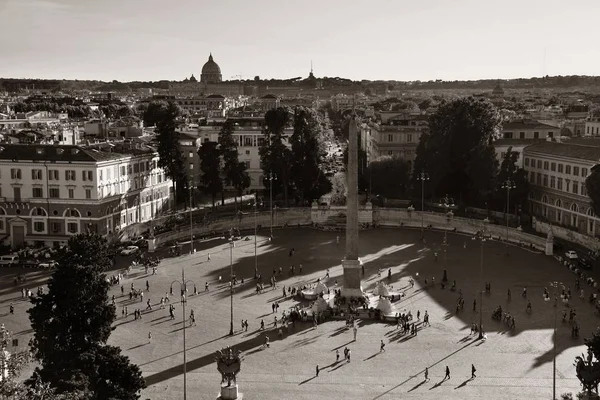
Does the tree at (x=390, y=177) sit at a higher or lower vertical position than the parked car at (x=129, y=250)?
higher

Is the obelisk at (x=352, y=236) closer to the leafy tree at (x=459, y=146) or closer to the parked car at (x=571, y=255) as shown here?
the parked car at (x=571, y=255)

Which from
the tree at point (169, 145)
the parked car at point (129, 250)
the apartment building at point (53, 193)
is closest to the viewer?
the parked car at point (129, 250)

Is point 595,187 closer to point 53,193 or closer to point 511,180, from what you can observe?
point 511,180

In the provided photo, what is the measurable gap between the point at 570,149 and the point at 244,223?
29160 mm

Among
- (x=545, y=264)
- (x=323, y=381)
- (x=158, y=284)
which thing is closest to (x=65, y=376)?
(x=323, y=381)

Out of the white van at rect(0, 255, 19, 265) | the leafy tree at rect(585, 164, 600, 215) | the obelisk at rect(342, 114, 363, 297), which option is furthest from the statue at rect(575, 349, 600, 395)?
the white van at rect(0, 255, 19, 265)

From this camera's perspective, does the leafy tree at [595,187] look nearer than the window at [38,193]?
Yes

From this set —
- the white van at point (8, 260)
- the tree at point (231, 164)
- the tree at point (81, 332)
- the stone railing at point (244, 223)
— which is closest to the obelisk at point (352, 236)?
the tree at point (81, 332)

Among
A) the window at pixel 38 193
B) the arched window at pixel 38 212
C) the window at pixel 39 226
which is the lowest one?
the window at pixel 39 226

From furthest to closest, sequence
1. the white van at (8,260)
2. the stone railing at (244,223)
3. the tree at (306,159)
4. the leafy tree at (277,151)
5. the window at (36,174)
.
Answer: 1. the leafy tree at (277,151)
2. the tree at (306,159)
3. the stone railing at (244,223)
4. the window at (36,174)
5. the white van at (8,260)

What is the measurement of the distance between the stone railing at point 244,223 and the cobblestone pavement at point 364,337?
711cm

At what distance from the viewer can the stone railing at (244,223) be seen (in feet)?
214

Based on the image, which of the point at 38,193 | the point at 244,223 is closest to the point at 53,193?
the point at 38,193

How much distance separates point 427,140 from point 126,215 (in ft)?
96.4
